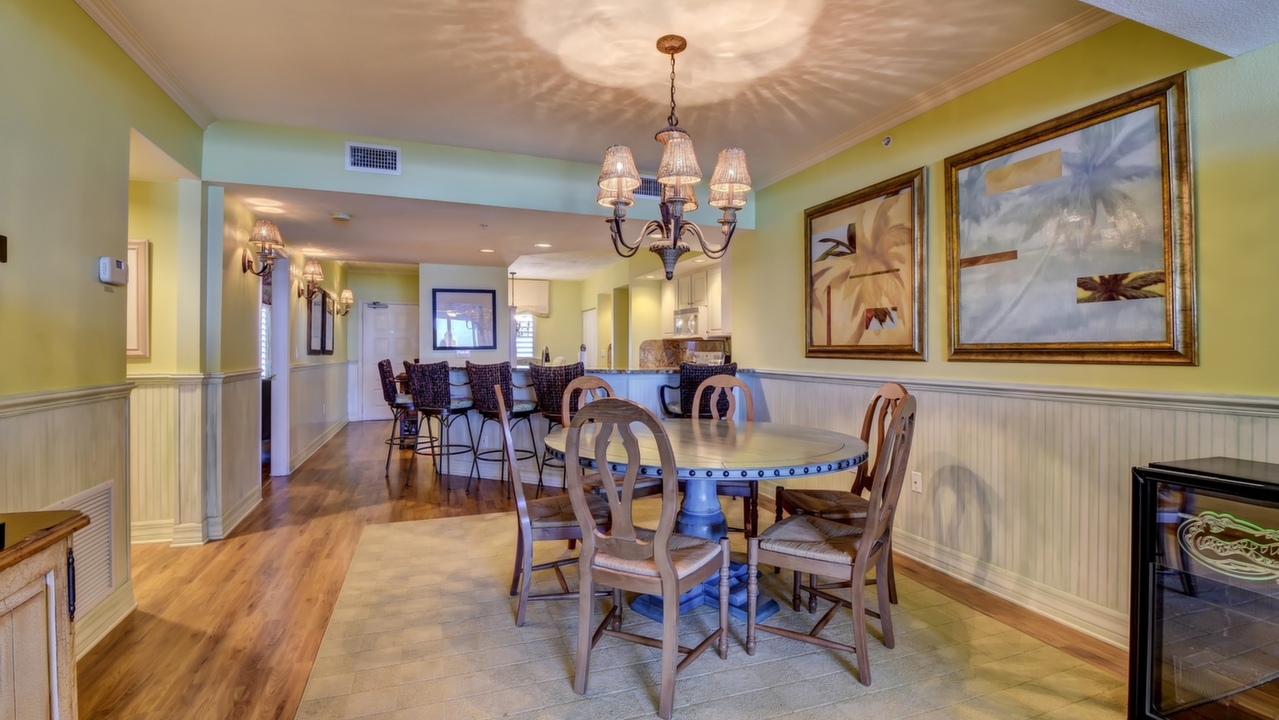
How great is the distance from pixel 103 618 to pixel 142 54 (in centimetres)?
229

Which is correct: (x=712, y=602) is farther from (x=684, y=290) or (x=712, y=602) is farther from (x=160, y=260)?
(x=684, y=290)

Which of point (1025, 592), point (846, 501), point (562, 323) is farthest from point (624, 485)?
point (562, 323)

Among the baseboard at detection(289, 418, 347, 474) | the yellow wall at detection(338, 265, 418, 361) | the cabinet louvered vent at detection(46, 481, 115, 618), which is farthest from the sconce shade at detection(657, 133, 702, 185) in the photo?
the yellow wall at detection(338, 265, 418, 361)

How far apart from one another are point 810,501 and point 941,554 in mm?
955

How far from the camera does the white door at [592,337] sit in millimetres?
9516

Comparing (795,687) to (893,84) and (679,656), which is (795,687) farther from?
(893,84)

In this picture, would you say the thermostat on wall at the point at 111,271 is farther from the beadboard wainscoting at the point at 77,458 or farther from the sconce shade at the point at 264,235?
the sconce shade at the point at 264,235

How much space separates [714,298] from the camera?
5715 millimetres

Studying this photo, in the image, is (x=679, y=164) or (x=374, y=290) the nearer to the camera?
(x=679, y=164)

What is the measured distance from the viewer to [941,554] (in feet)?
9.43

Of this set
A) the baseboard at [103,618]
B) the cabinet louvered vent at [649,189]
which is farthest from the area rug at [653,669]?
the cabinet louvered vent at [649,189]

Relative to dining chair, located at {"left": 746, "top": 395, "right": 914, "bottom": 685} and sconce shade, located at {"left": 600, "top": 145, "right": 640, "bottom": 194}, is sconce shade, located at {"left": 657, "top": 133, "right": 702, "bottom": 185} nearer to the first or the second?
sconce shade, located at {"left": 600, "top": 145, "right": 640, "bottom": 194}

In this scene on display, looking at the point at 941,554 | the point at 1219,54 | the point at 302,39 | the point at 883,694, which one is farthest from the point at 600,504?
the point at 1219,54

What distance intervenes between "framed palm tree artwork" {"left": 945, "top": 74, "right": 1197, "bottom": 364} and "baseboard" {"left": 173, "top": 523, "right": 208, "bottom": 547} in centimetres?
409
